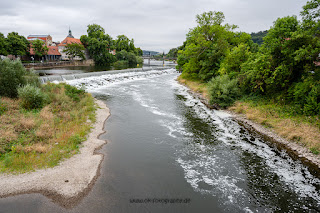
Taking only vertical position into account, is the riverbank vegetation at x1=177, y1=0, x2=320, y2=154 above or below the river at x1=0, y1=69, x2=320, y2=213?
above

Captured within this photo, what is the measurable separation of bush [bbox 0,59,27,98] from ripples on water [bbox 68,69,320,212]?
1556cm

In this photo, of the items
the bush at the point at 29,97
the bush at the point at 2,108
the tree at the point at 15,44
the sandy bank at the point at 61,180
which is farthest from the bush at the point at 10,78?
the tree at the point at 15,44

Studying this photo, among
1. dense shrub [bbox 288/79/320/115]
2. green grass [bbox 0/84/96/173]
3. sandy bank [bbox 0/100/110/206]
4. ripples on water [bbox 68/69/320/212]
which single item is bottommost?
ripples on water [bbox 68/69/320/212]

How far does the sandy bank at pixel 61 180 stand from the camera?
9141mm

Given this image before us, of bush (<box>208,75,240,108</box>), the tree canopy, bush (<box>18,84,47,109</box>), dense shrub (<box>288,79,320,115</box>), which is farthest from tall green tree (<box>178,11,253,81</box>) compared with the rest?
bush (<box>18,84,47,109</box>)

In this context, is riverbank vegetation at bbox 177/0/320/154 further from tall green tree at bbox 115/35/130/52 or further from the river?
tall green tree at bbox 115/35/130/52

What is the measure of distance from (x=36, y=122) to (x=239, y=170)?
15510 mm

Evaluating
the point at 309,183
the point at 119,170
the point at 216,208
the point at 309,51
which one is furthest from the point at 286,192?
the point at 309,51

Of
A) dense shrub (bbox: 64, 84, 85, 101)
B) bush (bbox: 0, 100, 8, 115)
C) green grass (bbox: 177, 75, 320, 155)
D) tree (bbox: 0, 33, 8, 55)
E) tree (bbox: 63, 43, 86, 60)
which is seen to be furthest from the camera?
tree (bbox: 63, 43, 86, 60)

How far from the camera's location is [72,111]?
766 inches

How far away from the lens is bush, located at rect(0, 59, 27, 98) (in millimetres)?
18938

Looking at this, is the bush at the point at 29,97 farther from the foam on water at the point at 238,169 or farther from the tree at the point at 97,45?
the tree at the point at 97,45

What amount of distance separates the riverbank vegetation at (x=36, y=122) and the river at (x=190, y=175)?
2384 mm

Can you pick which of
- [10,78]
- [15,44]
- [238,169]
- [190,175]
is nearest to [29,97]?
[10,78]
